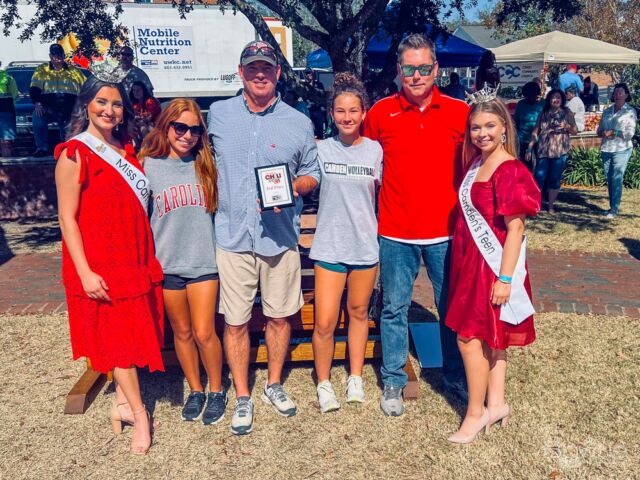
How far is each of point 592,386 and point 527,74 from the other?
16393 millimetres

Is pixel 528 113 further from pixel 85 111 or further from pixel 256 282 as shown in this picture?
pixel 85 111

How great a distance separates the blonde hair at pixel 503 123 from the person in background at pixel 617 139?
6045 mm

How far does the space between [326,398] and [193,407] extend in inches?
31.2

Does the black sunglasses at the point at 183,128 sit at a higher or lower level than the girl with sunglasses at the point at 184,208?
higher

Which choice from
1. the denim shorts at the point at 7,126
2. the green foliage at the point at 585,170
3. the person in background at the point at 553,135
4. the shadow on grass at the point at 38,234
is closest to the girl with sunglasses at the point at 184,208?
the shadow on grass at the point at 38,234

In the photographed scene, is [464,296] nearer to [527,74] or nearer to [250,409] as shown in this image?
[250,409]

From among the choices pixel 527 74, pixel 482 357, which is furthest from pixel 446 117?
pixel 527 74

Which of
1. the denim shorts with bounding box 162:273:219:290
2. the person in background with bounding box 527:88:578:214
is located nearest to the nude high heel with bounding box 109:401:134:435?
the denim shorts with bounding box 162:273:219:290

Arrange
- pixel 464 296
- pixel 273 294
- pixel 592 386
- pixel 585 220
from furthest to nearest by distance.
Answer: pixel 585 220 < pixel 592 386 < pixel 273 294 < pixel 464 296

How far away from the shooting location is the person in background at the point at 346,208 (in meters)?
3.26

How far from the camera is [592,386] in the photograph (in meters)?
3.84

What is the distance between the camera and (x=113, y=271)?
9.61ft

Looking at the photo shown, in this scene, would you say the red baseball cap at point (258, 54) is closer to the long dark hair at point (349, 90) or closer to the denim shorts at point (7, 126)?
the long dark hair at point (349, 90)

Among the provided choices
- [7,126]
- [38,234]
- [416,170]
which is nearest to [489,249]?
[416,170]
